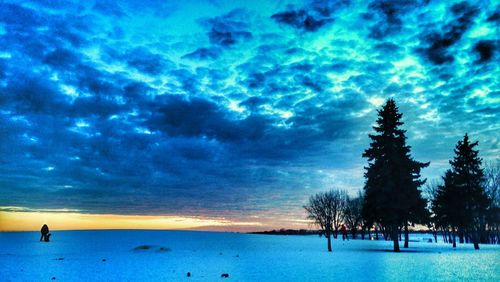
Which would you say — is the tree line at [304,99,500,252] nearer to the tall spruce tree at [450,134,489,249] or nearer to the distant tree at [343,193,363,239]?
the tall spruce tree at [450,134,489,249]

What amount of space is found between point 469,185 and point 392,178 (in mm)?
13433

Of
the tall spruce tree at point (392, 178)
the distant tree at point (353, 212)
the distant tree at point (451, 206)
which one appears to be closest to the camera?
the tall spruce tree at point (392, 178)

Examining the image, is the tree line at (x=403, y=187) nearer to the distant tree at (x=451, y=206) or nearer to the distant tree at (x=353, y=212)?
the distant tree at (x=451, y=206)

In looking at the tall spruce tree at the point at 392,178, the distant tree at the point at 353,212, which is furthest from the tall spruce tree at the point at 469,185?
the distant tree at the point at 353,212

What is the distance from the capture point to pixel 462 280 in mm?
22875

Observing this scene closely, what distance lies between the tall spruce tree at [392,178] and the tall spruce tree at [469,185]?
27.3ft

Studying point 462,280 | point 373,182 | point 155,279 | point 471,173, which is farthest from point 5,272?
point 471,173

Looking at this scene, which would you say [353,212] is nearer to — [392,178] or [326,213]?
[326,213]

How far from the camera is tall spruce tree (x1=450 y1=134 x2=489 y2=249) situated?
5731cm

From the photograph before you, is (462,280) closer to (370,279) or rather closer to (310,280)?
(370,279)

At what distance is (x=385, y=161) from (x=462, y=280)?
1242 inches

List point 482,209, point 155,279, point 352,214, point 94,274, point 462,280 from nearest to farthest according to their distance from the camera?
point 462,280, point 155,279, point 94,274, point 482,209, point 352,214

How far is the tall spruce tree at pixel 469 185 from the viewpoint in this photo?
5731 cm

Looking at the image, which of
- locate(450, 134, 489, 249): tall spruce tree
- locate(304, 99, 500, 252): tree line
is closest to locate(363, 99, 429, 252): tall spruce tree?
locate(304, 99, 500, 252): tree line
